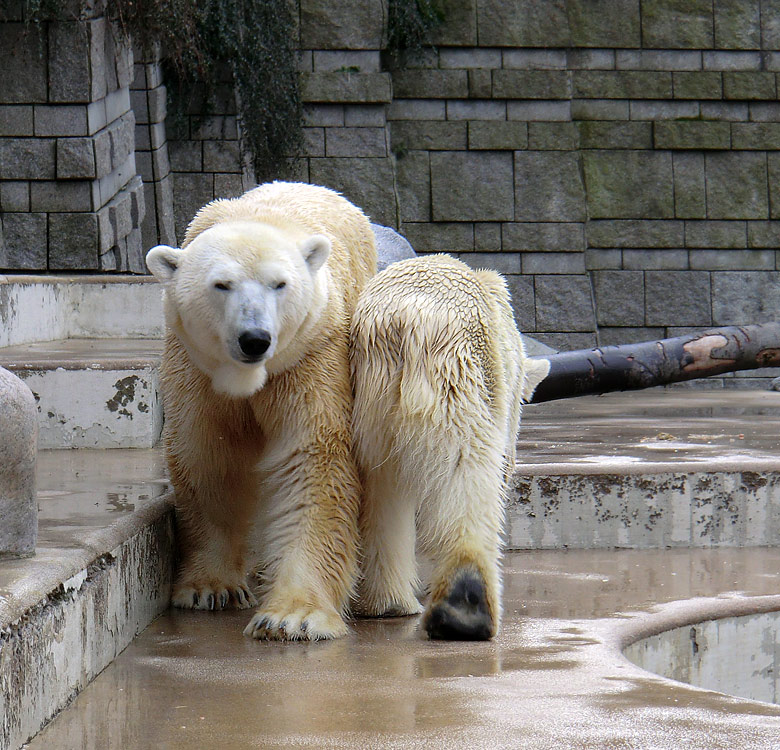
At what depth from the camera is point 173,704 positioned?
7.15ft

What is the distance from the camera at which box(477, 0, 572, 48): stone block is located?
9.82 metres

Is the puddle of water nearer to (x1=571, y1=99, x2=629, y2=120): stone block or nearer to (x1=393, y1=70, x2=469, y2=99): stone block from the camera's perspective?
(x1=393, y1=70, x2=469, y2=99): stone block

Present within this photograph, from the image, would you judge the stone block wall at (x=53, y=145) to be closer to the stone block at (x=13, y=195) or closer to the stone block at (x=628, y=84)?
the stone block at (x=13, y=195)

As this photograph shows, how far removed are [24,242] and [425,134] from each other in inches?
166

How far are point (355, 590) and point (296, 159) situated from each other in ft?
23.0

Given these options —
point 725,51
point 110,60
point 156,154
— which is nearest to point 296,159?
point 156,154

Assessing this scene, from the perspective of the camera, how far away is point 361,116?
964 cm

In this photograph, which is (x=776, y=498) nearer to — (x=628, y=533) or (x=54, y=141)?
(x=628, y=533)

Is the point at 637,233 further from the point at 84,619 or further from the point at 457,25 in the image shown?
the point at 84,619

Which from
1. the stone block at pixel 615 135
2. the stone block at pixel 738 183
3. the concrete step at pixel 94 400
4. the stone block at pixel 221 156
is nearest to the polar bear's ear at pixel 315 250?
the concrete step at pixel 94 400

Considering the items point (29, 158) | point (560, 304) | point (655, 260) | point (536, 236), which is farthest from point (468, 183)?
point (29, 158)

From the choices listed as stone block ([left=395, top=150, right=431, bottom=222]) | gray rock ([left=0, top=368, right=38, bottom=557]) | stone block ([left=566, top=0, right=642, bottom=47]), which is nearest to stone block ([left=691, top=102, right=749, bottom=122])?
stone block ([left=566, top=0, right=642, bottom=47])

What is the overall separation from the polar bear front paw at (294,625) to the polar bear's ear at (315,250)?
76 cm

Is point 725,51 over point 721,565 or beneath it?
over
